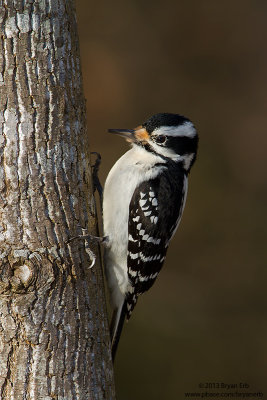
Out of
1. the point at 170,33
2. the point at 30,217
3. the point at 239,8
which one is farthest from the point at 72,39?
the point at 239,8

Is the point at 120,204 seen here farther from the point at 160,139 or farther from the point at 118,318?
the point at 118,318

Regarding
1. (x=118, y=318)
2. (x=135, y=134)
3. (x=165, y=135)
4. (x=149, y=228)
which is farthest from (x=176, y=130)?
(x=118, y=318)

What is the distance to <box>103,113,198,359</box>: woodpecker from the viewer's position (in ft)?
11.7

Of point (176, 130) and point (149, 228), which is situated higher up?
point (176, 130)

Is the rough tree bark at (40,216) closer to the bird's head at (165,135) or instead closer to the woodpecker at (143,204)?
the woodpecker at (143,204)

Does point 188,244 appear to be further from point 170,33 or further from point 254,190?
point 170,33

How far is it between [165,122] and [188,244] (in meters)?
3.50

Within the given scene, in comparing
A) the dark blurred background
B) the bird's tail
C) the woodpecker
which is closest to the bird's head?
the woodpecker

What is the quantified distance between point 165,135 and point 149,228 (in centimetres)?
61

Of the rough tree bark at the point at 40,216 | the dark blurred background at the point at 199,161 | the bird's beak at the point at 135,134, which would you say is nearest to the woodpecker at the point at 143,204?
the bird's beak at the point at 135,134

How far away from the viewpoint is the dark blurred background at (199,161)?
6.73 m

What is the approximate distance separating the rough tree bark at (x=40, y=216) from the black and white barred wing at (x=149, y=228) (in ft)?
2.84

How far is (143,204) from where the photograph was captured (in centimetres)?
356

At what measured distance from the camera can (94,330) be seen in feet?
9.16
